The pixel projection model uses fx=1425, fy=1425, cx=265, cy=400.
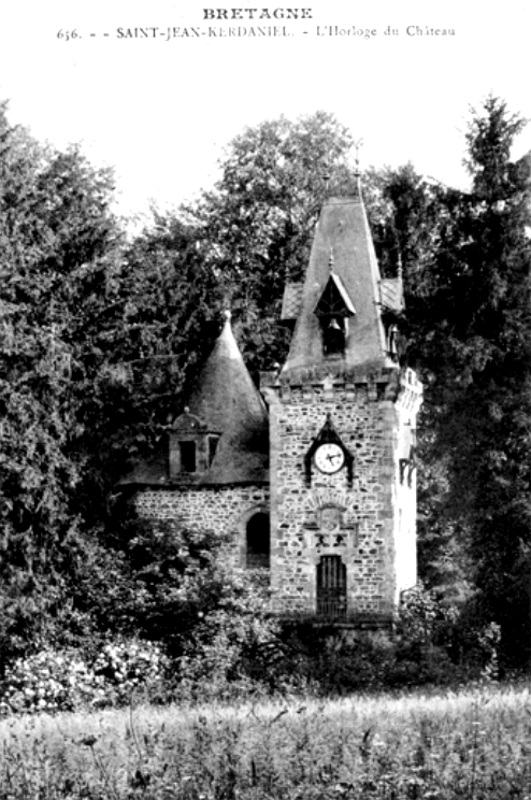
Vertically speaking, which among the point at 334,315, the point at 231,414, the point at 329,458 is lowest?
the point at 329,458

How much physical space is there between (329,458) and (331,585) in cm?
232

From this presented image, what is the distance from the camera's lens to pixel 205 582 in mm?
25484

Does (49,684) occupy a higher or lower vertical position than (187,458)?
lower

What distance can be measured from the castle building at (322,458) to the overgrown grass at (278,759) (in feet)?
40.9

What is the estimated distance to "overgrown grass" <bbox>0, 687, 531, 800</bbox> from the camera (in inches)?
467

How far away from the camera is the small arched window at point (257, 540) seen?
27.3 metres

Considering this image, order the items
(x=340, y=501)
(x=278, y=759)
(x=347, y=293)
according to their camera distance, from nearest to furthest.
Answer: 1. (x=278, y=759)
2. (x=340, y=501)
3. (x=347, y=293)

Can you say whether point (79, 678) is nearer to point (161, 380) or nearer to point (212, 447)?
point (212, 447)

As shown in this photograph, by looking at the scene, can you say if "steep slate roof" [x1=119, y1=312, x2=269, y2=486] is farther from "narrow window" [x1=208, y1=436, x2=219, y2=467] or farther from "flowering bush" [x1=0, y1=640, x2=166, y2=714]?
"flowering bush" [x1=0, y1=640, x2=166, y2=714]

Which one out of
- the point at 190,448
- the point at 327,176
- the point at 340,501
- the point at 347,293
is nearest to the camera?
the point at 340,501

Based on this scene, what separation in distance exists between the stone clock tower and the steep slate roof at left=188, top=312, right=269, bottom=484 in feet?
4.37

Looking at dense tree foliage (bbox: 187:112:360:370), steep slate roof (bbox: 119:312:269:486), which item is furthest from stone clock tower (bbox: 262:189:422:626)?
dense tree foliage (bbox: 187:112:360:370)

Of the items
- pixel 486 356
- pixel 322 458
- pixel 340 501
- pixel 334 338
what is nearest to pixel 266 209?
pixel 334 338

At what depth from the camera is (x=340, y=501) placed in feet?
85.5
